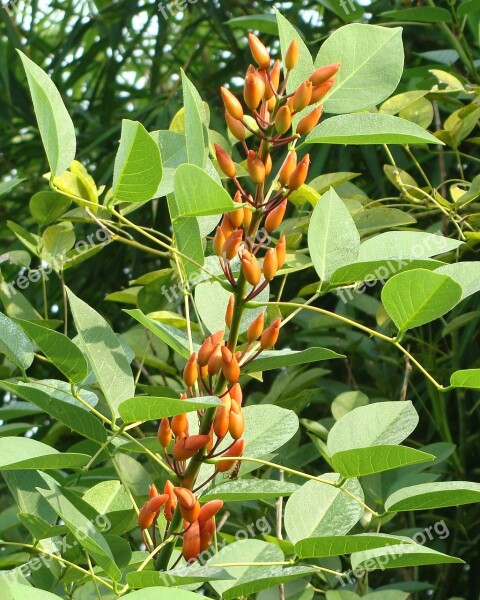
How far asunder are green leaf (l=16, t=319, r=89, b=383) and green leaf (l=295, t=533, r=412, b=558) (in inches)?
5.7

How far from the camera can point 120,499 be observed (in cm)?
Result: 61

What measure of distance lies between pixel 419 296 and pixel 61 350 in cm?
19

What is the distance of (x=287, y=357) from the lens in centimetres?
51

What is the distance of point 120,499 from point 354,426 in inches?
7.0

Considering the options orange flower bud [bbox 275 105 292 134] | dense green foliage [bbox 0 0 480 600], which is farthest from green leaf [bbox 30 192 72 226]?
orange flower bud [bbox 275 105 292 134]

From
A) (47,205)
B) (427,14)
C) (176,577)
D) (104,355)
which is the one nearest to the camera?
(176,577)

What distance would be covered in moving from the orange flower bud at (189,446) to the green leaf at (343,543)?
7 cm

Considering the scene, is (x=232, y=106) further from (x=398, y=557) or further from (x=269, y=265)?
(x=398, y=557)

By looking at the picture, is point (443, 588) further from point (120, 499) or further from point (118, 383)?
point (118, 383)

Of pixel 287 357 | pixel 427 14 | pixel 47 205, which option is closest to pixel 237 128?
pixel 287 357

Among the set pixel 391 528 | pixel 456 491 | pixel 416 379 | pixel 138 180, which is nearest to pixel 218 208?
pixel 138 180

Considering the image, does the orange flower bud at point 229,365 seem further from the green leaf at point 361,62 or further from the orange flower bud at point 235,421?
the green leaf at point 361,62

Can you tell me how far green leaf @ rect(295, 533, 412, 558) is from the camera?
1.42 feet

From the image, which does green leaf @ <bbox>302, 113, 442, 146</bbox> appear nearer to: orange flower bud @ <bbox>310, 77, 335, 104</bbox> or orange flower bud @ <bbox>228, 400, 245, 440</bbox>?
orange flower bud @ <bbox>310, 77, 335, 104</bbox>
